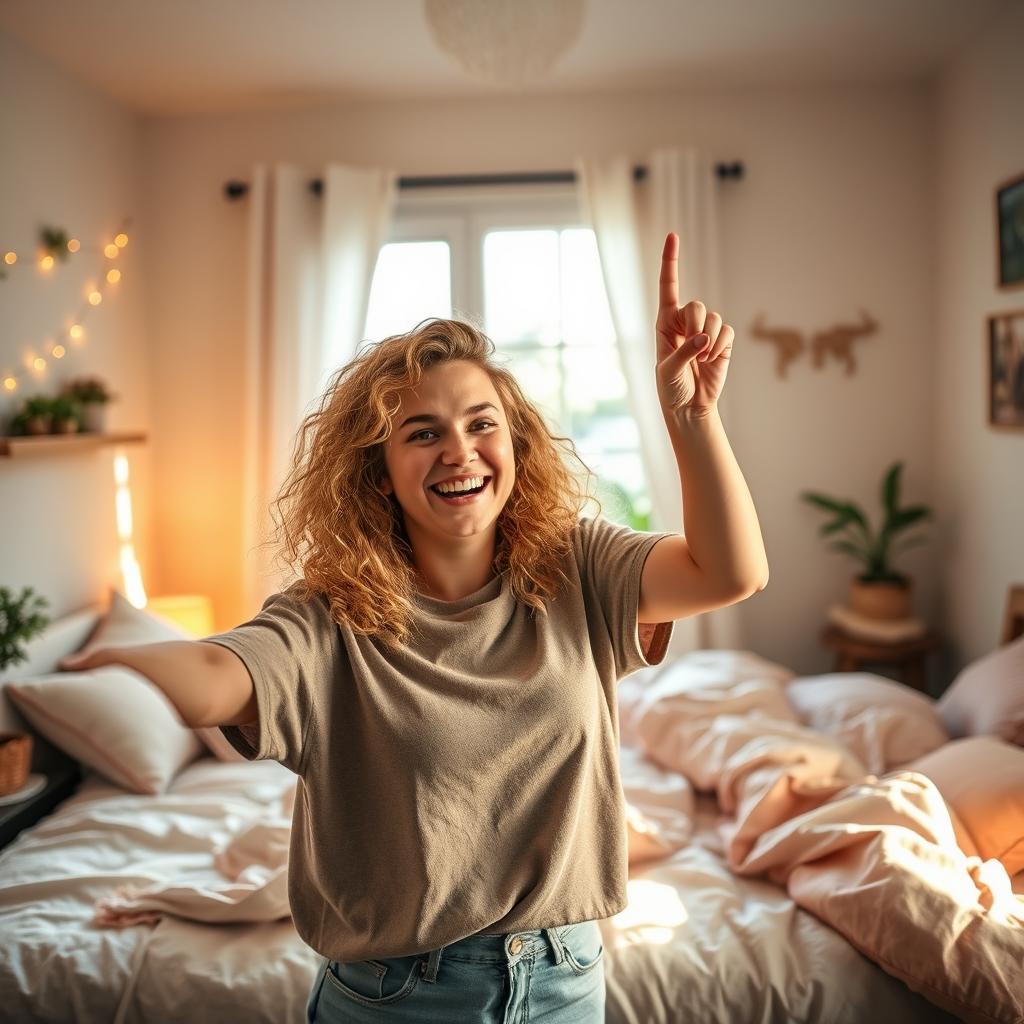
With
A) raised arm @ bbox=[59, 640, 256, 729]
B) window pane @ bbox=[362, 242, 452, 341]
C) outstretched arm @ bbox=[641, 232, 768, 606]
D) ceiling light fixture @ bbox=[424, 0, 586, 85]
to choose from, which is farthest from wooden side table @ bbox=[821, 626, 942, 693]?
raised arm @ bbox=[59, 640, 256, 729]

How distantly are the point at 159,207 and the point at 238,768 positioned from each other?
2.30 meters

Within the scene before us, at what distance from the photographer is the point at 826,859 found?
1.80m

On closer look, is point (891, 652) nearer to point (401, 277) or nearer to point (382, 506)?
point (401, 277)

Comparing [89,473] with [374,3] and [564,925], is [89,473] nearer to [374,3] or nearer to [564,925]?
[374,3]

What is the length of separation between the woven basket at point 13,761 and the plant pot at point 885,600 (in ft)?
8.79

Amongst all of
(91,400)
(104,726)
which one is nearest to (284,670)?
(104,726)

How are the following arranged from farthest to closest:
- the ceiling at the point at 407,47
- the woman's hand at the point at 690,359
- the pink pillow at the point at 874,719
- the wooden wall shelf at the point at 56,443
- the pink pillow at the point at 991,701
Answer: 1. the ceiling at the point at 407,47
2. the wooden wall shelf at the point at 56,443
3. the pink pillow at the point at 874,719
4. the pink pillow at the point at 991,701
5. the woman's hand at the point at 690,359

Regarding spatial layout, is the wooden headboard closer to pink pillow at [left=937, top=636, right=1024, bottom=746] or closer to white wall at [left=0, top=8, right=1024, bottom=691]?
pink pillow at [left=937, top=636, right=1024, bottom=746]

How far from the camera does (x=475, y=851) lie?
106cm

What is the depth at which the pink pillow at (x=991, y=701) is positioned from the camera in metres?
2.18

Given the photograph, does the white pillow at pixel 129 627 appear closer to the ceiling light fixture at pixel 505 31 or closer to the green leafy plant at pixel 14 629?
the green leafy plant at pixel 14 629

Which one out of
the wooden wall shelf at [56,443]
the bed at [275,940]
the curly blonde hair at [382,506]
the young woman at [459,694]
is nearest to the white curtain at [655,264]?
the bed at [275,940]

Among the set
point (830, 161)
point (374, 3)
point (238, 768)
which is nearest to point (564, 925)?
point (238, 768)

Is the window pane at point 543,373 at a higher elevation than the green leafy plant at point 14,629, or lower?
higher
